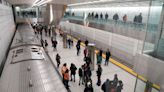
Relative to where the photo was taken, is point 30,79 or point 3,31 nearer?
point 30,79

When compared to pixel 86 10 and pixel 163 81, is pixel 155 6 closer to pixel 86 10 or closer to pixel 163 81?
pixel 163 81

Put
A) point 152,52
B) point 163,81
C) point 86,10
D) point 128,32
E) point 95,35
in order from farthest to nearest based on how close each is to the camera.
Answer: point 86,10
point 95,35
point 128,32
point 152,52
point 163,81

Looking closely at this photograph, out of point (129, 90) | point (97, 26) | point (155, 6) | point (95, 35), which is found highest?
point (155, 6)

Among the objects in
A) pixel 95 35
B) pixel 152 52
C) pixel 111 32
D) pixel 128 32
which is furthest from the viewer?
pixel 95 35

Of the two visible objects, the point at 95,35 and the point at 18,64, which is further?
the point at 95,35

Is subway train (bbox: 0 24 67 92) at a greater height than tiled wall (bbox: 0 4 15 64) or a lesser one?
lesser

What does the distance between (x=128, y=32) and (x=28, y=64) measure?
30.4ft

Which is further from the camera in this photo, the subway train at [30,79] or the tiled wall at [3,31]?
the tiled wall at [3,31]

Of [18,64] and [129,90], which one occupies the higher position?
[18,64]

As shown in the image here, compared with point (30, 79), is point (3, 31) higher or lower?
higher

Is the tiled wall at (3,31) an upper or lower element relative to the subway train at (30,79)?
upper

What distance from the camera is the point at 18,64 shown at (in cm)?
578

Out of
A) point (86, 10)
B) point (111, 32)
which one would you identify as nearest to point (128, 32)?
point (111, 32)

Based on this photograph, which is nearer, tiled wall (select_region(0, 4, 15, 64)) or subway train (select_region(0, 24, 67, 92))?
subway train (select_region(0, 24, 67, 92))
